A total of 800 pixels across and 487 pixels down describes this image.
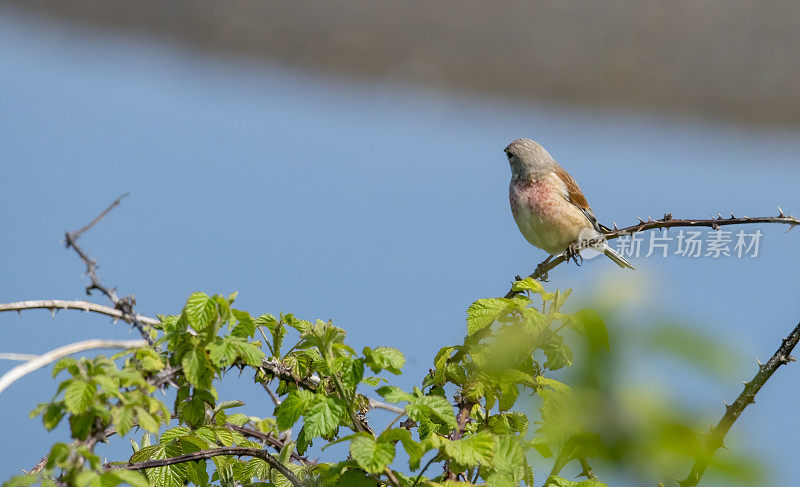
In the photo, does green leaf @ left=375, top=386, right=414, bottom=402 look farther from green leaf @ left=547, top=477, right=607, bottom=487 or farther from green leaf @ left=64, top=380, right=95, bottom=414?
green leaf @ left=64, top=380, right=95, bottom=414

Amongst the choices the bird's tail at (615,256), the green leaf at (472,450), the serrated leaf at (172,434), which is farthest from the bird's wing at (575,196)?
the serrated leaf at (172,434)

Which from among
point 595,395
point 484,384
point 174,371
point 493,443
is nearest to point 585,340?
point 595,395

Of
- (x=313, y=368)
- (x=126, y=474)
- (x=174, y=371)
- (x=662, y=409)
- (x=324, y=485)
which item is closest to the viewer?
(x=662, y=409)

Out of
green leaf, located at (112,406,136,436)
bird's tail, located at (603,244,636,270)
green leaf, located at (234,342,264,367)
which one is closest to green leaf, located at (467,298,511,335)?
green leaf, located at (234,342,264,367)

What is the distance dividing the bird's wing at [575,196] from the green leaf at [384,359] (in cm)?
200

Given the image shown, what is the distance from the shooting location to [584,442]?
3.38ft

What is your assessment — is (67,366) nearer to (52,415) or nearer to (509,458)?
(52,415)

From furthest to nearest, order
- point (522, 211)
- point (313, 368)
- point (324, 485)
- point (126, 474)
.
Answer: point (522, 211)
point (313, 368)
point (324, 485)
point (126, 474)

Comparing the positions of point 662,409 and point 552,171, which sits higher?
point 552,171

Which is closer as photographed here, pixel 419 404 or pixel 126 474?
pixel 126 474

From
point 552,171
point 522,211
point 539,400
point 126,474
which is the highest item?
point 552,171

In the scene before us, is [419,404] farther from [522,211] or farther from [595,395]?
[522,211]

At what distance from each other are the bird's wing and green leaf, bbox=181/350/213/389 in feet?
7.01

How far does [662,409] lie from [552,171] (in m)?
2.31
